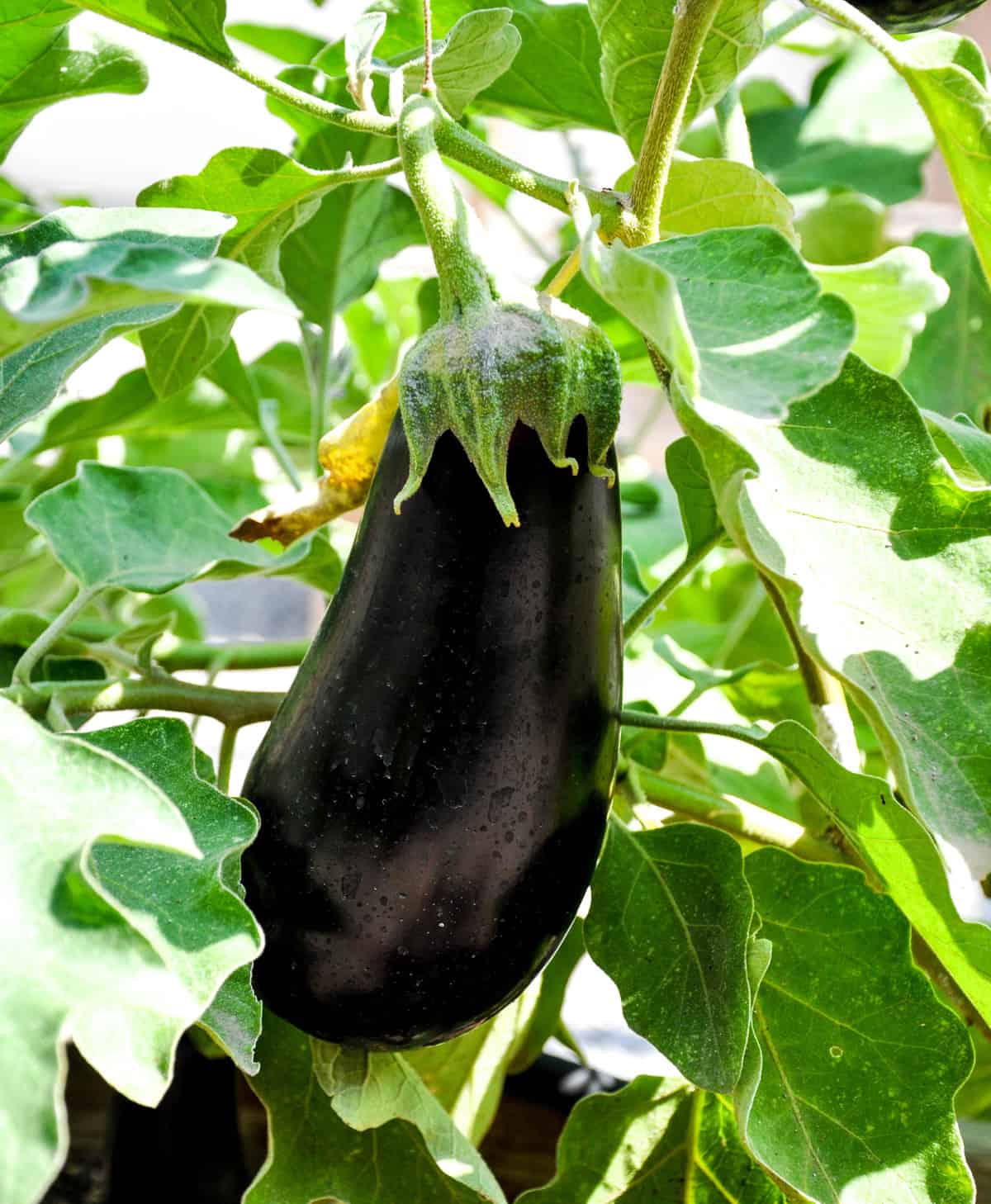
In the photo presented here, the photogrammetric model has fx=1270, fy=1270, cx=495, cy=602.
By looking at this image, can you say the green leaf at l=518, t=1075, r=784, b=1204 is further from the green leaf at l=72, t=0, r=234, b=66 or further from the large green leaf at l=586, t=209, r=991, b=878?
the green leaf at l=72, t=0, r=234, b=66

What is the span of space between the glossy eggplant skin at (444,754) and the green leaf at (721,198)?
10 cm

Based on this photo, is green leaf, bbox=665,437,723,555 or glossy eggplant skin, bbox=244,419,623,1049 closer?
glossy eggplant skin, bbox=244,419,623,1049

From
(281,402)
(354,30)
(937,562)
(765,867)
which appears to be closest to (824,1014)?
(765,867)

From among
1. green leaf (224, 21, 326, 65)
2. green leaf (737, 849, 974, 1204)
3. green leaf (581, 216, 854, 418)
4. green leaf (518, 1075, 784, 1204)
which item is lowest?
green leaf (518, 1075, 784, 1204)

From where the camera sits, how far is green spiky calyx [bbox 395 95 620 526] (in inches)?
10.4

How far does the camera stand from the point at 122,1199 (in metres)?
0.56

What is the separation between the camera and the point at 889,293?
256mm

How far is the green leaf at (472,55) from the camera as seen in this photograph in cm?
32

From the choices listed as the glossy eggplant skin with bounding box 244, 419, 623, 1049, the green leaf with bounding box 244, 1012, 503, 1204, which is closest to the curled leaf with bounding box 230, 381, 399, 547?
the glossy eggplant skin with bounding box 244, 419, 623, 1049

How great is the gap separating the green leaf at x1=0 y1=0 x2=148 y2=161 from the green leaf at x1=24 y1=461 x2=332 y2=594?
0.40 feet

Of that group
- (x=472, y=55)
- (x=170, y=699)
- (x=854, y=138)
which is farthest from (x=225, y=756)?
(x=854, y=138)

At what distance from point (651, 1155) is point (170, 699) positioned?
0.74ft

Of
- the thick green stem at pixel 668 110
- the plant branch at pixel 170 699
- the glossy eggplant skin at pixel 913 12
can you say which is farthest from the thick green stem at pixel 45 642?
the glossy eggplant skin at pixel 913 12

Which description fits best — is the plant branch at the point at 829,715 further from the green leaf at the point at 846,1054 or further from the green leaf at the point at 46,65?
the green leaf at the point at 46,65
